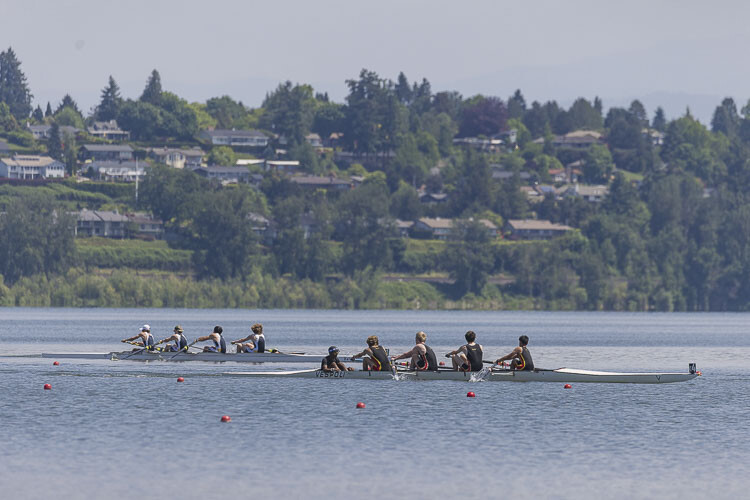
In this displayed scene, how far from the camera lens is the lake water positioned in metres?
32.5

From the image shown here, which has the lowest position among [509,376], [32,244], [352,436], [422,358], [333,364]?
[352,436]

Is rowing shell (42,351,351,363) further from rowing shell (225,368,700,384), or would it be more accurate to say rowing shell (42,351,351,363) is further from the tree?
the tree

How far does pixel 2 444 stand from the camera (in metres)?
37.9

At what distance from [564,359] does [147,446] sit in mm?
46122

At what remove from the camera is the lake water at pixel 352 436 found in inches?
1280

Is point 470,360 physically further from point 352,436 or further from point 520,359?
point 352,436

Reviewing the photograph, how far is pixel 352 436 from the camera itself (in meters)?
40.4

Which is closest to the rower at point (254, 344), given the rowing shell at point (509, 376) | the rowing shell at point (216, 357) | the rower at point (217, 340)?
the rowing shell at point (216, 357)

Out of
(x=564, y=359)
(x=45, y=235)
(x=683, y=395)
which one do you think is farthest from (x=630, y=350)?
(x=45, y=235)

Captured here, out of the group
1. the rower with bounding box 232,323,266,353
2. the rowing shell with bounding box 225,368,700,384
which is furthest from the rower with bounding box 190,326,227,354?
the rowing shell with bounding box 225,368,700,384

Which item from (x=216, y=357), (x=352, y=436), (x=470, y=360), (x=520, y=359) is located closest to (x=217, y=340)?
(x=216, y=357)

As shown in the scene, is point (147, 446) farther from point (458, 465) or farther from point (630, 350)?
point (630, 350)

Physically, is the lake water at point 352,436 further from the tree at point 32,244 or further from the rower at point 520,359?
the tree at point 32,244

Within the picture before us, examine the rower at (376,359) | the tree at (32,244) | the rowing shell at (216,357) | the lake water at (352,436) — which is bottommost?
the lake water at (352,436)
